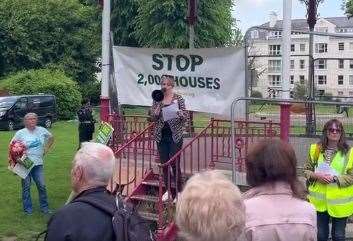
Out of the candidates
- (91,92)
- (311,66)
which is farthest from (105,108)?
(91,92)

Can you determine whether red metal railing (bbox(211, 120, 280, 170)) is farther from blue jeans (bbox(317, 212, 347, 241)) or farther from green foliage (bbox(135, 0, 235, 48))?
green foliage (bbox(135, 0, 235, 48))

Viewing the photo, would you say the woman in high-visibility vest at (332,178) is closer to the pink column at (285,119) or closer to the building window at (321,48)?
the pink column at (285,119)

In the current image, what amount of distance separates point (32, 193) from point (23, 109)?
19668mm

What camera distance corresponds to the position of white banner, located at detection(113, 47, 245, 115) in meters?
9.07

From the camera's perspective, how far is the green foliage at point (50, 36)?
47.7 metres

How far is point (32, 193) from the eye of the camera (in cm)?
1310

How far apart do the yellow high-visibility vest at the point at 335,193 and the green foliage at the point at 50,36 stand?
41.8m

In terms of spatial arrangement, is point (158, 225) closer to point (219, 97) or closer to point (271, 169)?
point (219, 97)

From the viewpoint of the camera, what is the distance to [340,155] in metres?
6.60

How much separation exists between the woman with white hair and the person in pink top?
0.75m

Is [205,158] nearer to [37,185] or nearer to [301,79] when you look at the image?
[37,185]

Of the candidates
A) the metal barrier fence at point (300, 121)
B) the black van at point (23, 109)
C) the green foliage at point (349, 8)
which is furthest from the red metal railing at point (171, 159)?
the green foliage at point (349, 8)

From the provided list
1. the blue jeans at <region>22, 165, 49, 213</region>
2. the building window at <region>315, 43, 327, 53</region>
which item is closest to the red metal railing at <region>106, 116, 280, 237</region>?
the blue jeans at <region>22, 165, 49, 213</region>

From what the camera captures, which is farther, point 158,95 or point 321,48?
point 321,48
